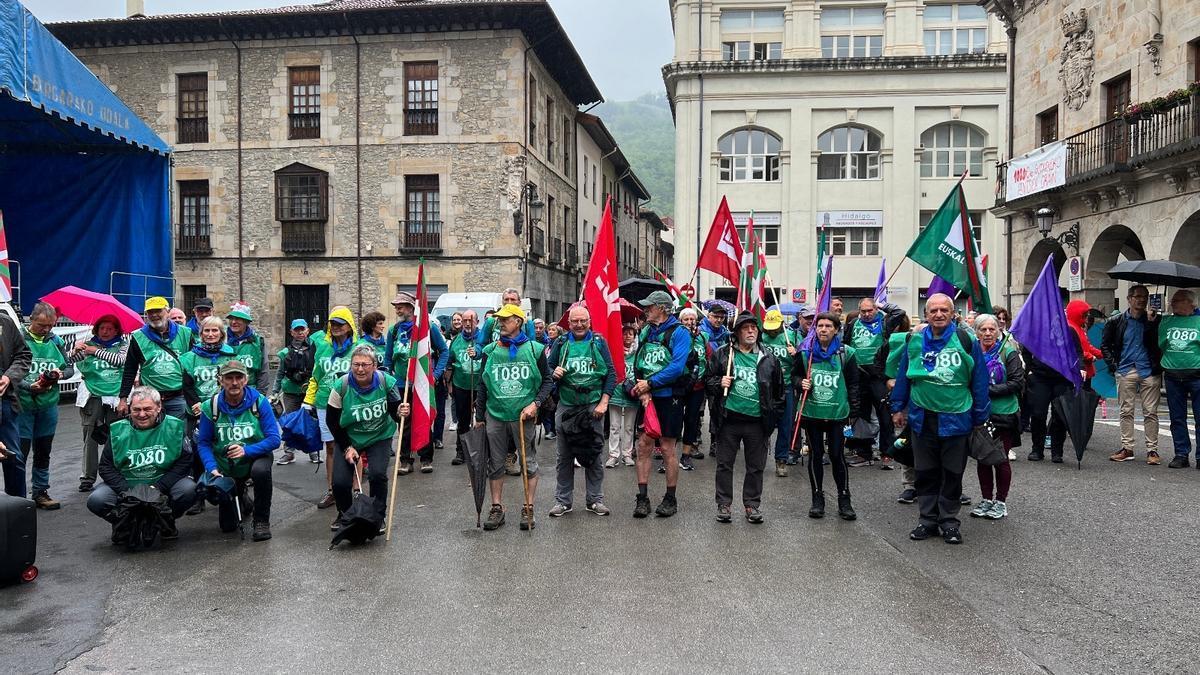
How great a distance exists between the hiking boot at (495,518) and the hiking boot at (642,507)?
120 centimetres

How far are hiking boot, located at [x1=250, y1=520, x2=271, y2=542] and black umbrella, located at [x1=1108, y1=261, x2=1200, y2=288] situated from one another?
378 inches

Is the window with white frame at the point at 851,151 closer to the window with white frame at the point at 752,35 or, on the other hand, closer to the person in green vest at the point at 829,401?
the window with white frame at the point at 752,35

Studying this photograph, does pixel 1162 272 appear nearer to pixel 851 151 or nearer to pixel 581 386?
pixel 581 386

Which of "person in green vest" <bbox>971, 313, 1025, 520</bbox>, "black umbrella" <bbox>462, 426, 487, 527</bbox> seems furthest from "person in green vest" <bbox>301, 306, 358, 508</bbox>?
"person in green vest" <bbox>971, 313, 1025, 520</bbox>

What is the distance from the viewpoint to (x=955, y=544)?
6.71m

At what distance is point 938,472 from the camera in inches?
276

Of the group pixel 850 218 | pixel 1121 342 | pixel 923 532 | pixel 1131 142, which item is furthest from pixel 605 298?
pixel 850 218

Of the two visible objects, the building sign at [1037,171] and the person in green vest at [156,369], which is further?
the building sign at [1037,171]

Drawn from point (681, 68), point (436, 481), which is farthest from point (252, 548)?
point (681, 68)

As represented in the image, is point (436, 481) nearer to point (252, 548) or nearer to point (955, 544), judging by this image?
point (252, 548)

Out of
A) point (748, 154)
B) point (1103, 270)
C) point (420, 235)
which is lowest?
point (1103, 270)

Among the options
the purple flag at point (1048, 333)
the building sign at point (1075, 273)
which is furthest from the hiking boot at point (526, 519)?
the building sign at point (1075, 273)

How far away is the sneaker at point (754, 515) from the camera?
7.43 meters

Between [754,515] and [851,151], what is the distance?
31945mm
